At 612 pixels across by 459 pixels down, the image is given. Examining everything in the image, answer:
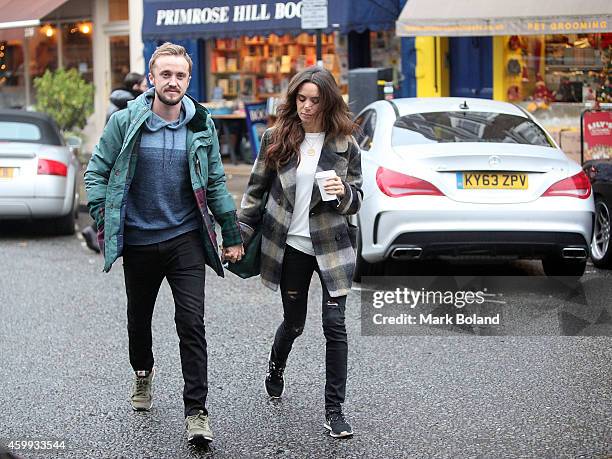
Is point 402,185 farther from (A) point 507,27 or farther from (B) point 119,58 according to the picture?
(B) point 119,58

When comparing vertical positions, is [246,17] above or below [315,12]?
above

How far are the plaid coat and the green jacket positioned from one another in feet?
0.78

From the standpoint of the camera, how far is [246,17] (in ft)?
60.8

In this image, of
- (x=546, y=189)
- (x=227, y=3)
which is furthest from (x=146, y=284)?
(x=227, y=3)

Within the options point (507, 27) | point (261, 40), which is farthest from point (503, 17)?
point (261, 40)

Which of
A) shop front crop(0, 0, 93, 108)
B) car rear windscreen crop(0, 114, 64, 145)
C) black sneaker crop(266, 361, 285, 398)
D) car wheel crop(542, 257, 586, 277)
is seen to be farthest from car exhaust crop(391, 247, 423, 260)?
shop front crop(0, 0, 93, 108)

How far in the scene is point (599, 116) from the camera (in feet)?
43.9

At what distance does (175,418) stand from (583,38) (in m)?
11.8

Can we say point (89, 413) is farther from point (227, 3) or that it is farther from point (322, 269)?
point (227, 3)

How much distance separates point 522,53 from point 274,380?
11881 mm

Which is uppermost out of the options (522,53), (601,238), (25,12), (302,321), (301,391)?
(25,12)

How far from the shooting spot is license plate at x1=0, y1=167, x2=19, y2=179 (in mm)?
13461

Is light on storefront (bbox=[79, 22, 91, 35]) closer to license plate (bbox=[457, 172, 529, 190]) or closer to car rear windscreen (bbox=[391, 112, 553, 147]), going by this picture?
car rear windscreen (bbox=[391, 112, 553, 147])

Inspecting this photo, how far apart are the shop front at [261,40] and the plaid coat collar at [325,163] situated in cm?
1146
